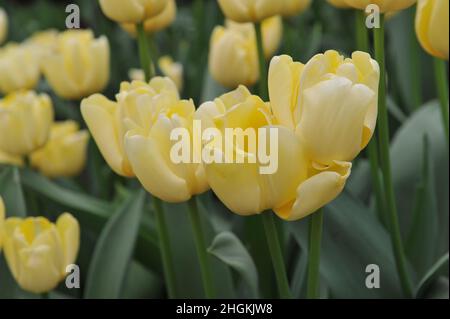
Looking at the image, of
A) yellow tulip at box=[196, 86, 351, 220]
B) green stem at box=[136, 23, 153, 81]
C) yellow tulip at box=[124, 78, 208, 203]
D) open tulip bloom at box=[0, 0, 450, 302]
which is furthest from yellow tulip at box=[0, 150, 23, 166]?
yellow tulip at box=[196, 86, 351, 220]

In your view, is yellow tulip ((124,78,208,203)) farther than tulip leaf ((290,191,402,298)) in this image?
No

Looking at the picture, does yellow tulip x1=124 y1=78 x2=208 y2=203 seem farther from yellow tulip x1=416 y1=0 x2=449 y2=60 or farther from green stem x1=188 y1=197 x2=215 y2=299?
yellow tulip x1=416 y1=0 x2=449 y2=60

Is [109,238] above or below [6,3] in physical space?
below

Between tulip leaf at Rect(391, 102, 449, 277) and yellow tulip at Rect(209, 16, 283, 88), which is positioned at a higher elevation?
yellow tulip at Rect(209, 16, 283, 88)

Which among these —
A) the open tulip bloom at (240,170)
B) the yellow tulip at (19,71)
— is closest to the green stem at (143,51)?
the open tulip bloom at (240,170)

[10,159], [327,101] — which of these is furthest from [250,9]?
[10,159]

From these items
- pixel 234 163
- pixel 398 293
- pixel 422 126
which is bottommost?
pixel 398 293


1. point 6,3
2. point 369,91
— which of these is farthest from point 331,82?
point 6,3

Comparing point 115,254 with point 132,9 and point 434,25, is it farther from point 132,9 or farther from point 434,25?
point 434,25
